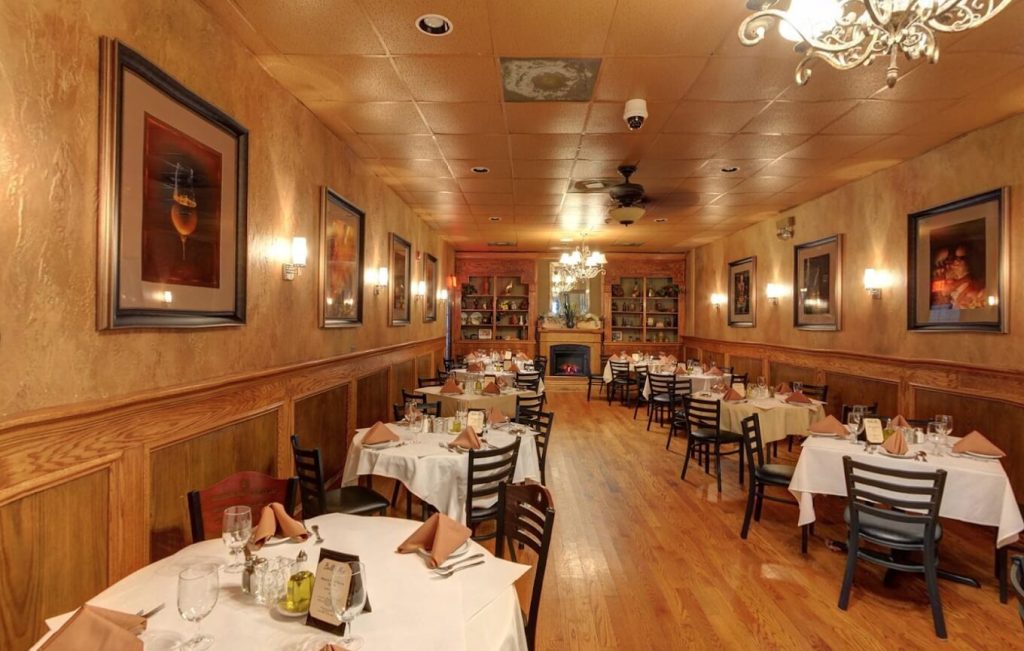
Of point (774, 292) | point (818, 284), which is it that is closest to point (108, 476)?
point (818, 284)

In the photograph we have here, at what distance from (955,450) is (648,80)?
3.41m

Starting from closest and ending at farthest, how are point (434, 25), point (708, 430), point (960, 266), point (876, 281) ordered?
point (434, 25)
point (960, 266)
point (708, 430)
point (876, 281)

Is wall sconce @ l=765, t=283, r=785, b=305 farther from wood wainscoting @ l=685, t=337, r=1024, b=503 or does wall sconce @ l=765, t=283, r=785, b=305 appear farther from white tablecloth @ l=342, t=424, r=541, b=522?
white tablecloth @ l=342, t=424, r=541, b=522

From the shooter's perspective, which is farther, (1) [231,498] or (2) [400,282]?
(2) [400,282]

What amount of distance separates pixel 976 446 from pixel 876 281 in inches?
117

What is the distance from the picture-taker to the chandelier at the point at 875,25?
1937 mm

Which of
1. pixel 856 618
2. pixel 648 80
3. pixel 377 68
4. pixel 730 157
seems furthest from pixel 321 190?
pixel 856 618

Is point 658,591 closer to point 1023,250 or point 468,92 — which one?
point 468,92

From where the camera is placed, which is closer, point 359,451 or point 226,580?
point 226,580

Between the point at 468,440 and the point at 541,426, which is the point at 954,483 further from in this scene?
the point at 468,440

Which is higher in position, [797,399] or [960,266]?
[960,266]

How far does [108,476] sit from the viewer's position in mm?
2412

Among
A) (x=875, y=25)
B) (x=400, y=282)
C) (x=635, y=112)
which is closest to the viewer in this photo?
(x=875, y=25)

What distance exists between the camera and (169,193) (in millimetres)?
2775
